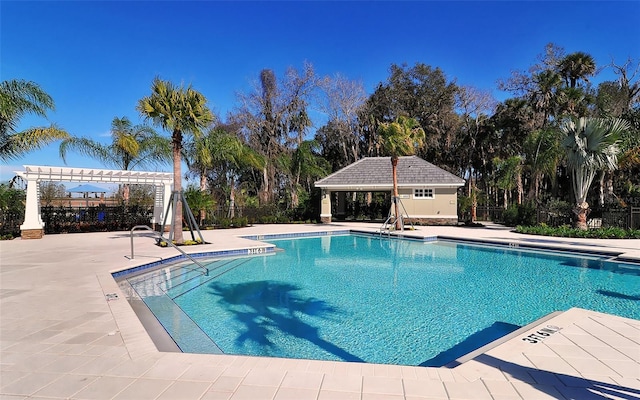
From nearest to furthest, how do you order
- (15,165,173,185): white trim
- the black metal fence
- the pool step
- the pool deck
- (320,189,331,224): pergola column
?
1. the pool deck
2. the pool step
3. (15,165,173,185): white trim
4. the black metal fence
5. (320,189,331,224): pergola column

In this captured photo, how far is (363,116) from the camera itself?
34469 mm

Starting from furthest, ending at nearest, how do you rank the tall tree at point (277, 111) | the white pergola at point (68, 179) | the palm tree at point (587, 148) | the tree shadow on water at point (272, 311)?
the tall tree at point (277, 111) < the white pergola at point (68, 179) < the palm tree at point (587, 148) < the tree shadow on water at point (272, 311)

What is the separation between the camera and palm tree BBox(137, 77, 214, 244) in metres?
11.9

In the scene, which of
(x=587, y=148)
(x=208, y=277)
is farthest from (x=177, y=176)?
(x=587, y=148)

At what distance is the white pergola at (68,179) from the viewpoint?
15820 mm

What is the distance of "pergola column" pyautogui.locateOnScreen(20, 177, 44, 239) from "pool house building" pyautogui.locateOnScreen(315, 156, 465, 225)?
15.1 m

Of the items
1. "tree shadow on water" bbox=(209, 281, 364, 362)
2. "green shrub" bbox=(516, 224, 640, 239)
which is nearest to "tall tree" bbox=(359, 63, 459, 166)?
"green shrub" bbox=(516, 224, 640, 239)

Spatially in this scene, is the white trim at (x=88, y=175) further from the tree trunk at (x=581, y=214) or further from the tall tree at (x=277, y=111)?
the tree trunk at (x=581, y=214)

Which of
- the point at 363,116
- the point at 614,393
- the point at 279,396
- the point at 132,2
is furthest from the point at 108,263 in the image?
the point at 363,116

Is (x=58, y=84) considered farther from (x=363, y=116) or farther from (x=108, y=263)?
(x=363, y=116)

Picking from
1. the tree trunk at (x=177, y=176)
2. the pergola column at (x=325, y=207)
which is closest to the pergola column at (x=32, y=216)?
the tree trunk at (x=177, y=176)

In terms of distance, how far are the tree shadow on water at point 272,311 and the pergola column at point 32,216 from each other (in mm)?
12302

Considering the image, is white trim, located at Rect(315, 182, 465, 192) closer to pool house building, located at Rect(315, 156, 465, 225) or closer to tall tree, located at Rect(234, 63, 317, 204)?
pool house building, located at Rect(315, 156, 465, 225)

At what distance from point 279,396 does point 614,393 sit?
9.10 ft
